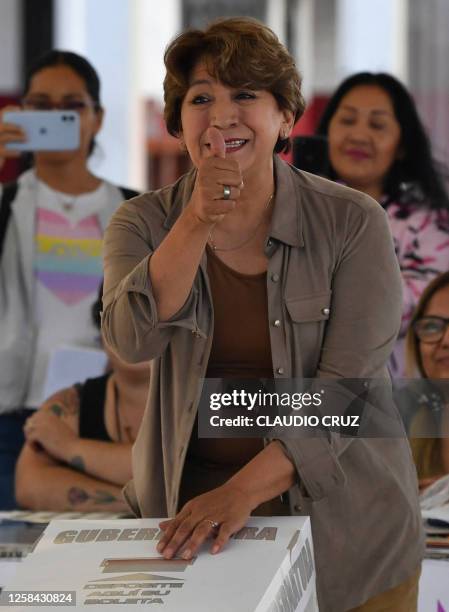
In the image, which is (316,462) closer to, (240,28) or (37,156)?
(240,28)

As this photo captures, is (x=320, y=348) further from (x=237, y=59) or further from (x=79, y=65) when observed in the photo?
(x=79, y=65)

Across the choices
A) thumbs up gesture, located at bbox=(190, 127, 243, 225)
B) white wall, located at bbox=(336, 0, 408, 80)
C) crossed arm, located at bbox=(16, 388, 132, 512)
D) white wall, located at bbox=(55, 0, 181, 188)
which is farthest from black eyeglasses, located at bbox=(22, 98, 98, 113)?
white wall, located at bbox=(336, 0, 408, 80)

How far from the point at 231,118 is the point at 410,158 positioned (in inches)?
54.4

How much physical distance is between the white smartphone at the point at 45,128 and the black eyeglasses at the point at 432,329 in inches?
37.8

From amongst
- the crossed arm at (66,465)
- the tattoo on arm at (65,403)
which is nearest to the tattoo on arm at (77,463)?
the crossed arm at (66,465)

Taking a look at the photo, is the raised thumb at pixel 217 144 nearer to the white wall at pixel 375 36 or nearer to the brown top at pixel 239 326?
the brown top at pixel 239 326

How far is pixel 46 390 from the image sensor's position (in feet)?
9.62

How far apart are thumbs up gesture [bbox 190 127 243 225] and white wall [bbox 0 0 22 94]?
2506 millimetres

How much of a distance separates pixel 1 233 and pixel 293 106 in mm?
1581

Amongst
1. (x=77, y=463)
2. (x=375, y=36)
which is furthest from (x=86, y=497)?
(x=375, y=36)

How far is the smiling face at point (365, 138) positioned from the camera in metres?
2.73

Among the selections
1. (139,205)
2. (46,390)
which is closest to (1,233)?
(46,390)

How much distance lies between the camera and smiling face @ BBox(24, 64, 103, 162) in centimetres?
288

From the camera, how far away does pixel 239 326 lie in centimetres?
149
